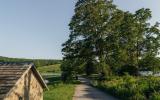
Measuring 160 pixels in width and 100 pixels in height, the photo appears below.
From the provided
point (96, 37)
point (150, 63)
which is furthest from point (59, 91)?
point (150, 63)

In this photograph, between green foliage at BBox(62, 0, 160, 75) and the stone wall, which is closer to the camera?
the stone wall

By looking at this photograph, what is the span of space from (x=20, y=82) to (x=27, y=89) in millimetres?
1403

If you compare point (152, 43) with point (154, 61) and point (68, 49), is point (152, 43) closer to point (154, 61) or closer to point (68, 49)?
point (154, 61)

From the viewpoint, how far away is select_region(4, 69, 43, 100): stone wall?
18.8 m

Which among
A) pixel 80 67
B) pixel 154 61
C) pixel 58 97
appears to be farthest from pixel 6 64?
pixel 154 61

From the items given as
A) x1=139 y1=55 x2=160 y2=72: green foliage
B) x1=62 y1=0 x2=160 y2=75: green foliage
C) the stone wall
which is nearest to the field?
x1=62 y1=0 x2=160 y2=75: green foliage

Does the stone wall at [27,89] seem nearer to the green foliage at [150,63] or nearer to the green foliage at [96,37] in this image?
the green foliage at [96,37]

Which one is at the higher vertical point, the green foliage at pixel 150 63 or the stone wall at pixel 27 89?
the green foliage at pixel 150 63

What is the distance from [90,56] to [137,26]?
50.0 feet

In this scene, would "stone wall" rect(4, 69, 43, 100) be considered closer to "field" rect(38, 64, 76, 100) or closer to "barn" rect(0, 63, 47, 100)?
"barn" rect(0, 63, 47, 100)

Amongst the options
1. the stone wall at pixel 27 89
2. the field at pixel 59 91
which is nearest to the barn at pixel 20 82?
the stone wall at pixel 27 89

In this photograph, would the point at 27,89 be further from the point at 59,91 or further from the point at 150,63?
the point at 150,63

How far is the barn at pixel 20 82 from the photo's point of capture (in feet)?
55.0

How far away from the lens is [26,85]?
2008 centimetres
